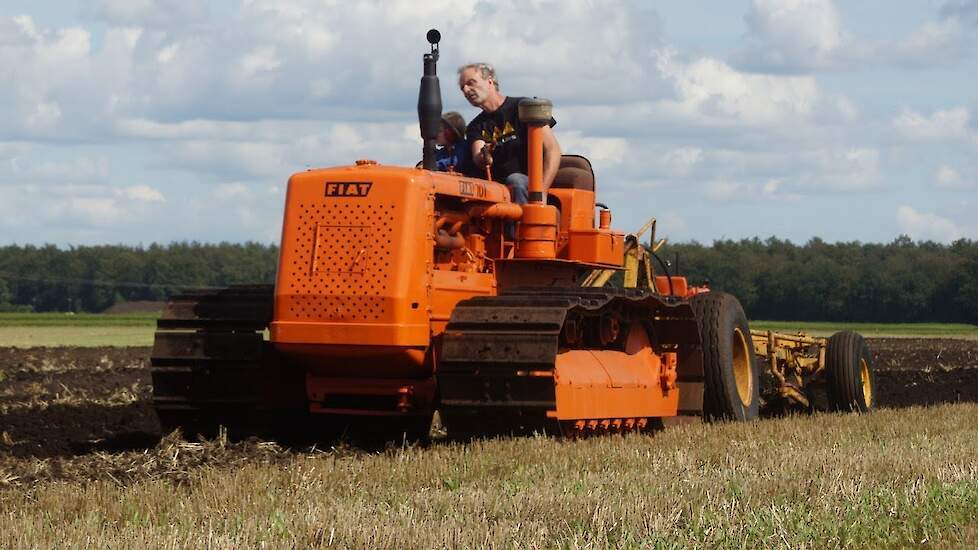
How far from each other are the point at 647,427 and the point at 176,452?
4.28m

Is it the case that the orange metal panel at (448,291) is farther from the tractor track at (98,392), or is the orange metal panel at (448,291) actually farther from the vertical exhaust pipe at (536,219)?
the tractor track at (98,392)

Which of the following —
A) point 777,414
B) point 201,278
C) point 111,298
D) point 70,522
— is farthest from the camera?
point 201,278

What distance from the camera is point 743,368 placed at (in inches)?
589

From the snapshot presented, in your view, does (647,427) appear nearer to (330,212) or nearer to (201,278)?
(330,212)

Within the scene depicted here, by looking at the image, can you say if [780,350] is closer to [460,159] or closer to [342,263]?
[460,159]

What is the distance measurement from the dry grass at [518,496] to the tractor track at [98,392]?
2.51 metres

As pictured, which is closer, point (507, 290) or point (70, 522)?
point (70, 522)

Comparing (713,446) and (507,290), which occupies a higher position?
(507,290)

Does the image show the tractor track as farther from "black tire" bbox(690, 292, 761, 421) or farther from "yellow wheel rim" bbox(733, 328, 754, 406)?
"black tire" bbox(690, 292, 761, 421)

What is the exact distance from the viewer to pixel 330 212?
1128 centimetres

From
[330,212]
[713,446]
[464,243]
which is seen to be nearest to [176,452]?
[330,212]

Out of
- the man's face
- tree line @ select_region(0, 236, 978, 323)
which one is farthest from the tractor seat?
tree line @ select_region(0, 236, 978, 323)

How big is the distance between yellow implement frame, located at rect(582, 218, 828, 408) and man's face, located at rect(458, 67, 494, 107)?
2965 mm

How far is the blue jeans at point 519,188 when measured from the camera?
12531mm
